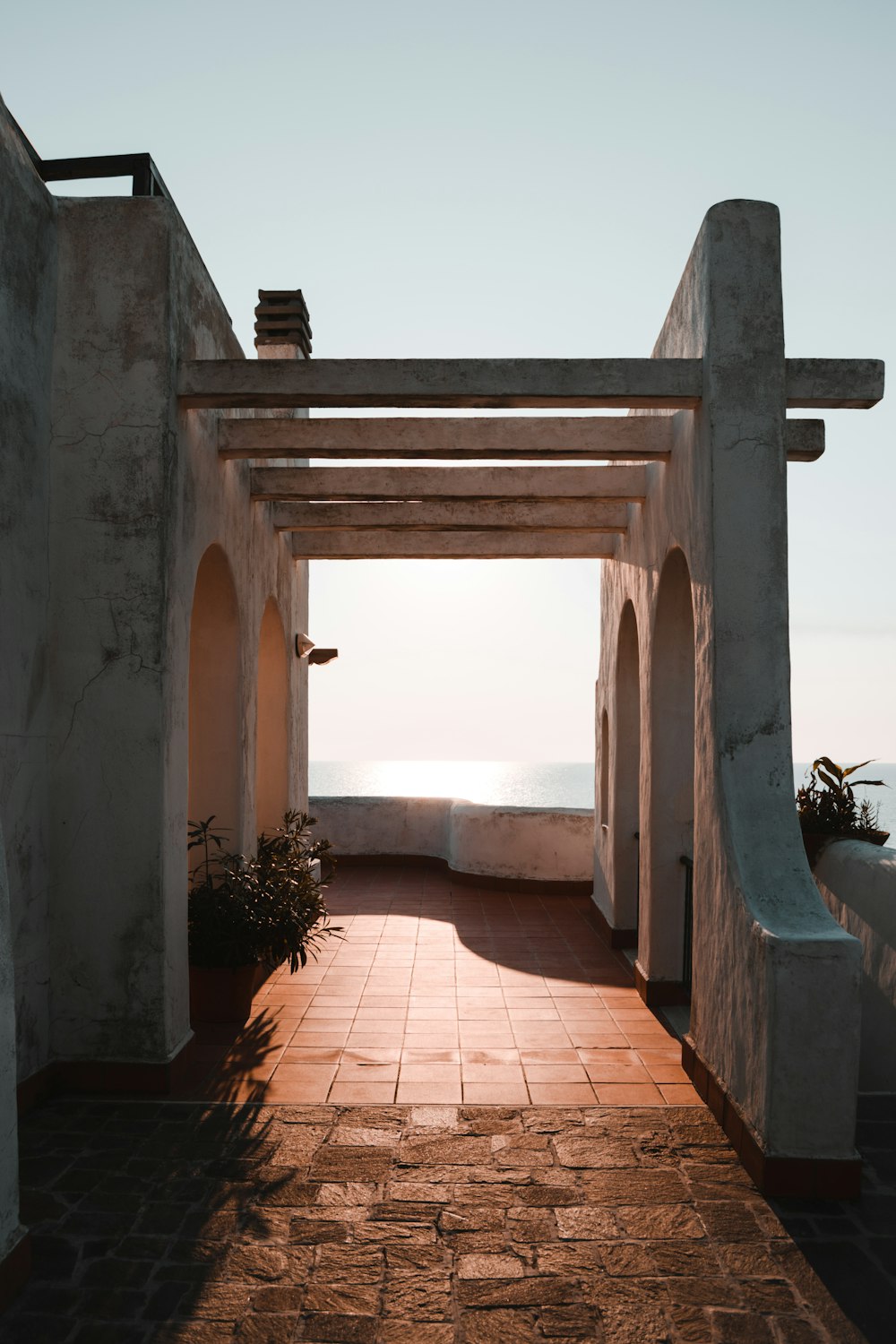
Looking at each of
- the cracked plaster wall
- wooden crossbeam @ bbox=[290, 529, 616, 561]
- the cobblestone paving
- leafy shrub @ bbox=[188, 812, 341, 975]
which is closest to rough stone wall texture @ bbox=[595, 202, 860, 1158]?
the cobblestone paving

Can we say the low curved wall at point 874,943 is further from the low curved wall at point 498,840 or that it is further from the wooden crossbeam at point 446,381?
the low curved wall at point 498,840

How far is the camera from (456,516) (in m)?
8.40

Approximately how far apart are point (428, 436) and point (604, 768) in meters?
4.94

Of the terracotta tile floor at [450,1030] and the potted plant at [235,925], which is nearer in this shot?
the terracotta tile floor at [450,1030]

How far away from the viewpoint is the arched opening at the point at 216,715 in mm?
7094

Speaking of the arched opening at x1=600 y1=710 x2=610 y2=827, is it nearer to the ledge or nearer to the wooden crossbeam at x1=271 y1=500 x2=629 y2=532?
the ledge

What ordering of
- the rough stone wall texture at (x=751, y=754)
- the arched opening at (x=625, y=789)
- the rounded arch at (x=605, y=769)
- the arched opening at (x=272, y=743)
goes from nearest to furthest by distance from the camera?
the rough stone wall texture at (x=751, y=754) → the arched opening at (x=625, y=789) → the arched opening at (x=272, y=743) → the rounded arch at (x=605, y=769)

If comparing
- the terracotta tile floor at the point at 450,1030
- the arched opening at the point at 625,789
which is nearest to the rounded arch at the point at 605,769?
the arched opening at the point at 625,789

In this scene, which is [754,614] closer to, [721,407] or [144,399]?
[721,407]

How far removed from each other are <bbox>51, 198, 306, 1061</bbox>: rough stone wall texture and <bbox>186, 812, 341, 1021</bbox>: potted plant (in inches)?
34.2

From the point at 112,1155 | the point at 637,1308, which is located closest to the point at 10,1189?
the point at 112,1155

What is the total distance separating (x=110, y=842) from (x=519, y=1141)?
252 cm

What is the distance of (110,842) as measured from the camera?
17.2 feet

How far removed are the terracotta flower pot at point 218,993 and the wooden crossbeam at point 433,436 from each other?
3283 mm
